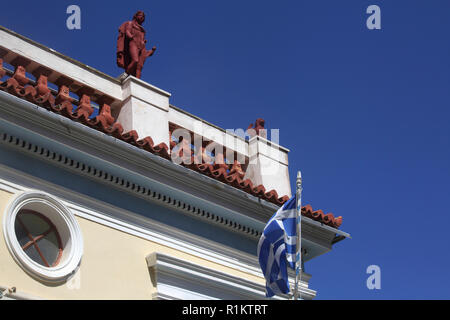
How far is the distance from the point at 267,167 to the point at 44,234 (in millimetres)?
4564

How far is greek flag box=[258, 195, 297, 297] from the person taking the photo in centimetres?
1270

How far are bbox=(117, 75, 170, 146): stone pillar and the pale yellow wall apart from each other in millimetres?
1754

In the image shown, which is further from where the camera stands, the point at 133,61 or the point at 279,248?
the point at 133,61

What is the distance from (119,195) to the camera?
13062mm

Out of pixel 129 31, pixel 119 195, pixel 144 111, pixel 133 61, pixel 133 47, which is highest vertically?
pixel 129 31

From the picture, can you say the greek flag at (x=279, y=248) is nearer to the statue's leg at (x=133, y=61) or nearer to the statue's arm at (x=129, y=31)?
the statue's leg at (x=133, y=61)

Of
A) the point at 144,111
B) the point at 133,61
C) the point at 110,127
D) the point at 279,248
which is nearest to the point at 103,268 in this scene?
the point at 110,127

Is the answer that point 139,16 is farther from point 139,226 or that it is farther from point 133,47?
point 139,226

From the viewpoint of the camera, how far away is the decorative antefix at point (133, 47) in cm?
1477

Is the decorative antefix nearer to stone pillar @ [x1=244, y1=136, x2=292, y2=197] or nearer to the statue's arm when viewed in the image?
the statue's arm

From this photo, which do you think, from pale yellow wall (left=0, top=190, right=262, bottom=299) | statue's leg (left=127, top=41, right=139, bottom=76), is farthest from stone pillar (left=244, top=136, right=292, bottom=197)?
pale yellow wall (left=0, top=190, right=262, bottom=299)

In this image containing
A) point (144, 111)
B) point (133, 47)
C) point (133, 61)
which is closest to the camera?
point (144, 111)

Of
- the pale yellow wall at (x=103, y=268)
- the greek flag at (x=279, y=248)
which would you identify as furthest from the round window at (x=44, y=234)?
the greek flag at (x=279, y=248)
